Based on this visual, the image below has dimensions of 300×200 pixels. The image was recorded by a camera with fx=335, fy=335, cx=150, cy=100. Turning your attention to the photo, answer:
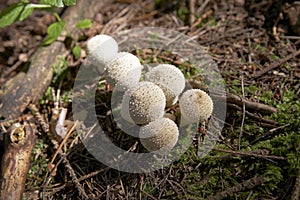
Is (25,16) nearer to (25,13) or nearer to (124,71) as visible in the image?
(25,13)

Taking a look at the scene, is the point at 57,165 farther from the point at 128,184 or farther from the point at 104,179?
the point at 128,184

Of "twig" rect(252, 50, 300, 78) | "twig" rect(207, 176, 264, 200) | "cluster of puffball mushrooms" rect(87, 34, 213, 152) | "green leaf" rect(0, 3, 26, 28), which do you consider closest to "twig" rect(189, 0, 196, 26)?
"twig" rect(252, 50, 300, 78)

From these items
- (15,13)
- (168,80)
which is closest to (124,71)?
(168,80)

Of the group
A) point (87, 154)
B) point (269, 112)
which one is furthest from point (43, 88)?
point (269, 112)

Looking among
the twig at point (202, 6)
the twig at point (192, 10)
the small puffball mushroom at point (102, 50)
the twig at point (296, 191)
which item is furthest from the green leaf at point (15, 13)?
the twig at point (296, 191)

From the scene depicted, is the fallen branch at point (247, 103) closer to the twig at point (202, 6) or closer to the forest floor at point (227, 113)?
the forest floor at point (227, 113)
